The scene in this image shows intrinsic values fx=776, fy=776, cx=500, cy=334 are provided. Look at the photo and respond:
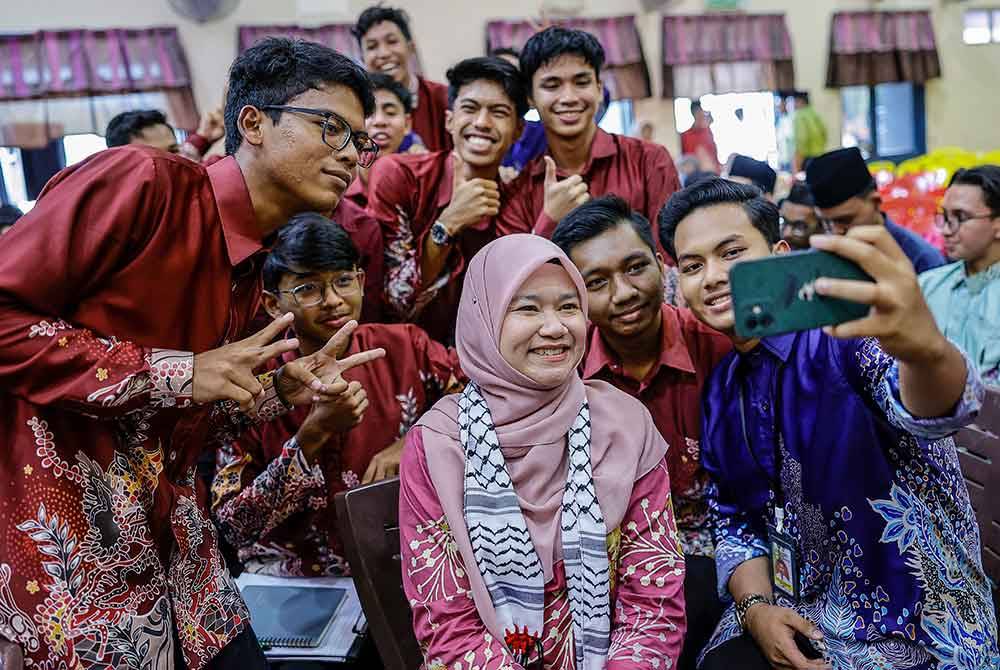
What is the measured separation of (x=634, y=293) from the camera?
1.74 metres

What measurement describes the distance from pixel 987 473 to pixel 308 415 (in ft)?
4.91

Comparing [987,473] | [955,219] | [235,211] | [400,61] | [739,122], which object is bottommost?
[987,473]

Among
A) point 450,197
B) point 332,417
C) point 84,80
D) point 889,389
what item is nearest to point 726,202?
point 889,389

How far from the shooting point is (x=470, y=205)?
2297mm

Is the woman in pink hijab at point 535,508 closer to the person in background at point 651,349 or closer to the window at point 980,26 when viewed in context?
the person in background at point 651,349

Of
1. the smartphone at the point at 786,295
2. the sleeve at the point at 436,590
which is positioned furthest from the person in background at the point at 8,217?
the smartphone at the point at 786,295

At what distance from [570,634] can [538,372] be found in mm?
464

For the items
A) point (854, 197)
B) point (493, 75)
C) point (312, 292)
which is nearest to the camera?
point (312, 292)

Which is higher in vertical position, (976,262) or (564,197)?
(564,197)

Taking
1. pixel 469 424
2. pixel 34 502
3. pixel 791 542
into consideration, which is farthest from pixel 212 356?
pixel 791 542

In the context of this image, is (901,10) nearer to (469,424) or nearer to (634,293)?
(634,293)

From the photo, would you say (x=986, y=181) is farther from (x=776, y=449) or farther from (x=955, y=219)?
(x=776, y=449)

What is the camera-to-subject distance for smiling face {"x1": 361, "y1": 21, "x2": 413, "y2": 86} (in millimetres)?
3369

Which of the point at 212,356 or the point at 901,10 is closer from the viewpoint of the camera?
the point at 212,356
